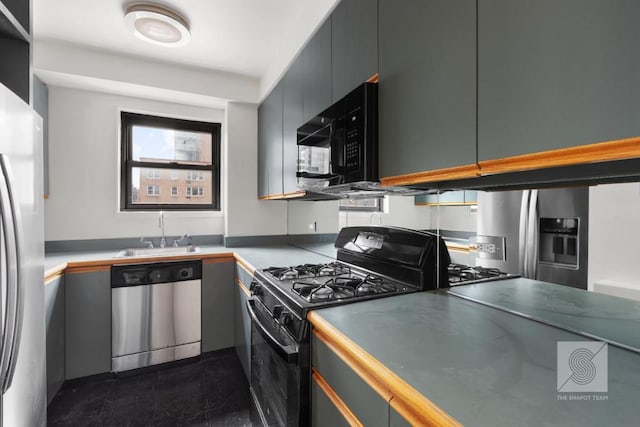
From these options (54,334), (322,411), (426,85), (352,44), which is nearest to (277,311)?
(322,411)

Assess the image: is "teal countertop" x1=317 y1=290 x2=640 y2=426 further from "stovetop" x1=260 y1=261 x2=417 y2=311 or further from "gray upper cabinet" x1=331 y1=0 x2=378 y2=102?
"gray upper cabinet" x1=331 y1=0 x2=378 y2=102

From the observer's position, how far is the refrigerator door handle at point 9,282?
1007 mm

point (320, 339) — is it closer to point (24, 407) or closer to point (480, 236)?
point (480, 236)

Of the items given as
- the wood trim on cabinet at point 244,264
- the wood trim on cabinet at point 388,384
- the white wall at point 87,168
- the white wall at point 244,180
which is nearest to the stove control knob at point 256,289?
the wood trim on cabinet at point 244,264

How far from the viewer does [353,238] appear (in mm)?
1724

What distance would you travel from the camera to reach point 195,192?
302cm

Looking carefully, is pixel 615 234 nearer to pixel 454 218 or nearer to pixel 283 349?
pixel 454 218

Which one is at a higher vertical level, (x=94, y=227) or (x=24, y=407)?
(x=94, y=227)

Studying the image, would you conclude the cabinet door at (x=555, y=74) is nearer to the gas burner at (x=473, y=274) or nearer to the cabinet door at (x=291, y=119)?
the gas burner at (x=473, y=274)

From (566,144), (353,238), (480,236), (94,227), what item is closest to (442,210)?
(480,236)

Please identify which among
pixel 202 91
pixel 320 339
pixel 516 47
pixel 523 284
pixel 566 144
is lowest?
pixel 320 339

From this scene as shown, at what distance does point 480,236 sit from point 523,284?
0.80 feet

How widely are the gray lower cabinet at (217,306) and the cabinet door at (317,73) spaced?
144 centimetres

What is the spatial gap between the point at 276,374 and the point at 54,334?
65.3 inches
